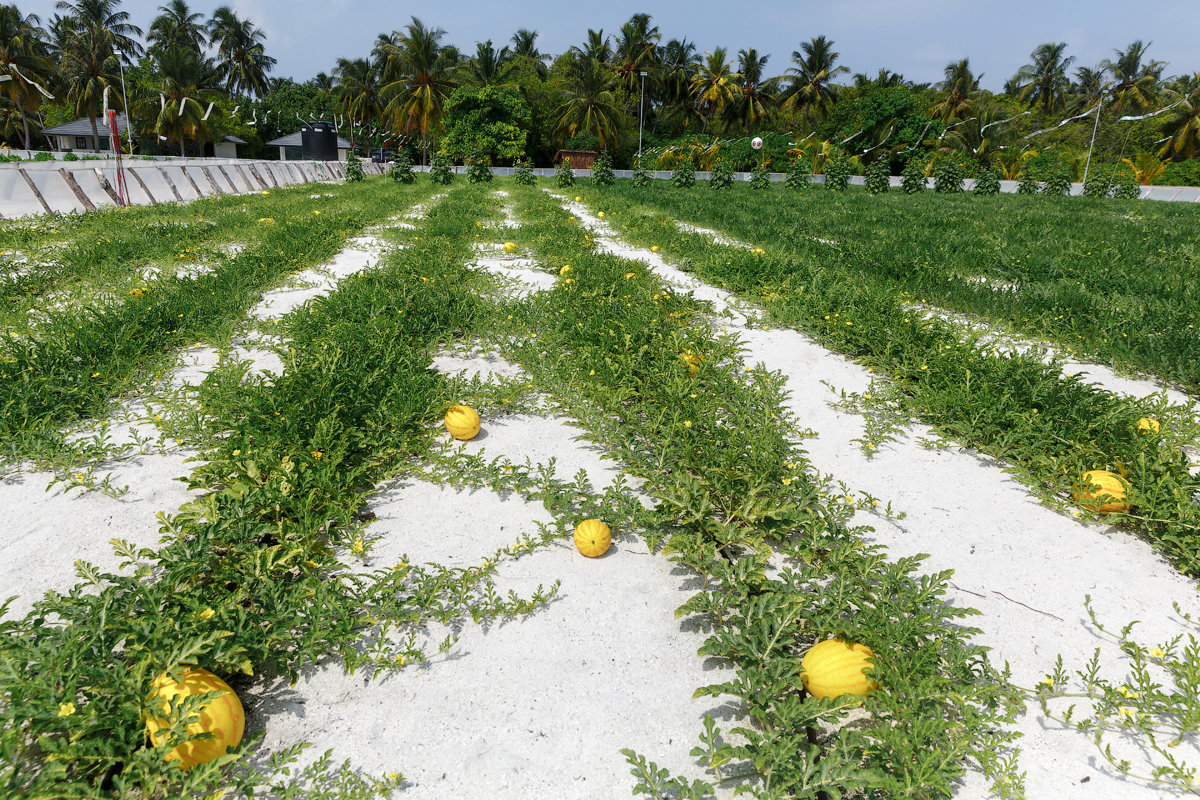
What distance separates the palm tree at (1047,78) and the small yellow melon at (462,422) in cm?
7261

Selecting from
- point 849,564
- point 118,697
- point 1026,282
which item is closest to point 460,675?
point 118,697

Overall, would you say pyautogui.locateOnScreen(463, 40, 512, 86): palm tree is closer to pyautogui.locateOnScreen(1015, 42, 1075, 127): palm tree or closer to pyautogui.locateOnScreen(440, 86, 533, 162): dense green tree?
pyautogui.locateOnScreen(440, 86, 533, 162): dense green tree

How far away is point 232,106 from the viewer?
178ft

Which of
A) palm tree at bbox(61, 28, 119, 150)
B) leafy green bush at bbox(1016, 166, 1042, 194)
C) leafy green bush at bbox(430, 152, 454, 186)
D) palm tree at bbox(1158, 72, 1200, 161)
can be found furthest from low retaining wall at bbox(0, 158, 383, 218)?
palm tree at bbox(1158, 72, 1200, 161)

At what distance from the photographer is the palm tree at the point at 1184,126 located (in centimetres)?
4044

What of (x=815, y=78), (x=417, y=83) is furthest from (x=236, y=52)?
(x=815, y=78)

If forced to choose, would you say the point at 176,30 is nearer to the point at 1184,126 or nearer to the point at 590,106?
the point at 590,106

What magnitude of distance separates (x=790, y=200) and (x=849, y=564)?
19982mm

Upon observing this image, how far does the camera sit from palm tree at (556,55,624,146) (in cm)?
4009

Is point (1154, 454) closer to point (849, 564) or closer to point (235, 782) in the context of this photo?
point (849, 564)

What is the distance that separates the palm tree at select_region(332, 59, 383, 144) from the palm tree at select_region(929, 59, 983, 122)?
1776 inches

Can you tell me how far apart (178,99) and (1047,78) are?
253ft

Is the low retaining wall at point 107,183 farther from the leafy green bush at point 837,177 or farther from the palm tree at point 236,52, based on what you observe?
the palm tree at point 236,52

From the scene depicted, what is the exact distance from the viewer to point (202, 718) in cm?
165
